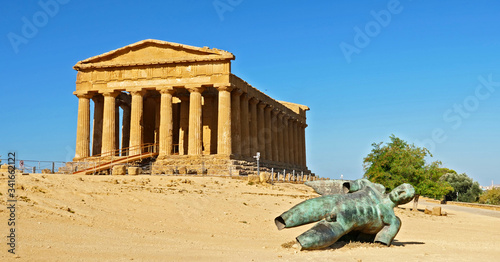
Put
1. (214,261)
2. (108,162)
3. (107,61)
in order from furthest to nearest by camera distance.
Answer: (107,61) → (108,162) → (214,261)

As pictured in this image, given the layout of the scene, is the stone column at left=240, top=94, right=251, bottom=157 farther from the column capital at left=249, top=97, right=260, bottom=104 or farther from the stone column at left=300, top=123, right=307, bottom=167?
the stone column at left=300, top=123, right=307, bottom=167

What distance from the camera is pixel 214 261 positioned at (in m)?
9.97

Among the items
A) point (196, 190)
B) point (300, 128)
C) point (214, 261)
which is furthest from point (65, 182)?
point (300, 128)

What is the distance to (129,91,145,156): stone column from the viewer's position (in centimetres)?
4206

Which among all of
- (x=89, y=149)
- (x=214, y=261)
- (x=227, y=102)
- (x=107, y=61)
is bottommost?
(x=214, y=261)

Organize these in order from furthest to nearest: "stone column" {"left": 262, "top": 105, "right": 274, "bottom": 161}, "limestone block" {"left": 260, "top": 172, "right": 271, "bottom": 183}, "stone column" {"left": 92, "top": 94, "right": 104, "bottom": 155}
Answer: "stone column" {"left": 262, "top": 105, "right": 274, "bottom": 161}
"stone column" {"left": 92, "top": 94, "right": 104, "bottom": 155}
"limestone block" {"left": 260, "top": 172, "right": 271, "bottom": 183}

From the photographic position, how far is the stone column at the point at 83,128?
4334 cm

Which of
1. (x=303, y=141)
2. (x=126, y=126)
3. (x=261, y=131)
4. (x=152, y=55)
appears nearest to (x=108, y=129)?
(x=152, y=55)

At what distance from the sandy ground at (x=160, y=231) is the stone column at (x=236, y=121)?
61.8 ft

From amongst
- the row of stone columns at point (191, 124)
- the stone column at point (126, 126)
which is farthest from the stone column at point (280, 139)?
the stone column at point (126, 126)

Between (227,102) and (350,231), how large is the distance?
29.8m

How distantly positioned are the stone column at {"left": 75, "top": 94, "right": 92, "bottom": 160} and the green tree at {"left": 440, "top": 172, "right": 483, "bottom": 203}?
2387 inches

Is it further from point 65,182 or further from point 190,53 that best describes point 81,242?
point 190,53

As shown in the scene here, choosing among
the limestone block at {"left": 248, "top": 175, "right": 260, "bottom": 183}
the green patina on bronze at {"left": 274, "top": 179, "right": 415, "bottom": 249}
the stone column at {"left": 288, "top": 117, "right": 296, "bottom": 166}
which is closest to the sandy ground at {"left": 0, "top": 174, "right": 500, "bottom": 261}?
the green patina on bronze at {"left": 274, "top": 179, "right": 415, "bottom": 249}
